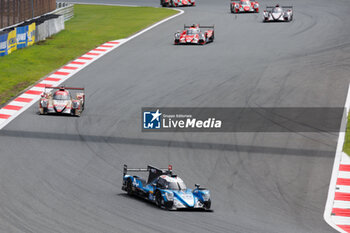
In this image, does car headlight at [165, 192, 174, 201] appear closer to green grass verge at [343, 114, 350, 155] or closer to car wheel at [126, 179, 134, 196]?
car wheel at [126, 179, 134, 196]

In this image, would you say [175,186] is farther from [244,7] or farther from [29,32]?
[244,7]

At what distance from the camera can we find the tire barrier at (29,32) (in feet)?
146

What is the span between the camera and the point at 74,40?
51000mm

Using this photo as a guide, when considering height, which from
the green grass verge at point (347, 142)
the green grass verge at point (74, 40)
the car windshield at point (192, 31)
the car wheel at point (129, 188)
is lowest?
the green grass verge at point (74, 40)

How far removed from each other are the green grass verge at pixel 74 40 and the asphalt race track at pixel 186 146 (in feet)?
9.14

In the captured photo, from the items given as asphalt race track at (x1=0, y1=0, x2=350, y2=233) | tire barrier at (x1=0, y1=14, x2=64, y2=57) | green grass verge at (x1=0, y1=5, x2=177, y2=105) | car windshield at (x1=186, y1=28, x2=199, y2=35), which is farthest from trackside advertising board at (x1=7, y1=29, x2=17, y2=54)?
car windshield at (x1=186, y1=28, x2=199, y2=35)

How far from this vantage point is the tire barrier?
146ft

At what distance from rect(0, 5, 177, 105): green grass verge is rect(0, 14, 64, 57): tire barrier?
20.5 inches

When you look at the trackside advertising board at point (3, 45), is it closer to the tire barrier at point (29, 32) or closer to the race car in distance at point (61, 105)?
the tire barrier at point (29, 32)

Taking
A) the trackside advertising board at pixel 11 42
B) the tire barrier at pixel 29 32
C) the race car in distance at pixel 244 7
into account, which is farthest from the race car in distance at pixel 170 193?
the race car in distance at pixel 244 7

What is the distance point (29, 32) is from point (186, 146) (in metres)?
23.7

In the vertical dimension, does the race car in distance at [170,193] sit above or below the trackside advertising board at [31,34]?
above

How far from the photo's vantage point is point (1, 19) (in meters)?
47.6

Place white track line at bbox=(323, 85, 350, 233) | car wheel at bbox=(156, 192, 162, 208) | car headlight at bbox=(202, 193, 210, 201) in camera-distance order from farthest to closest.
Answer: white track line at bbox=(323, 85, 350, 233) → car wheel at bbox=(156, 192, 162, 208) → car headlight at bbox=(202, 193, 210, 201)
